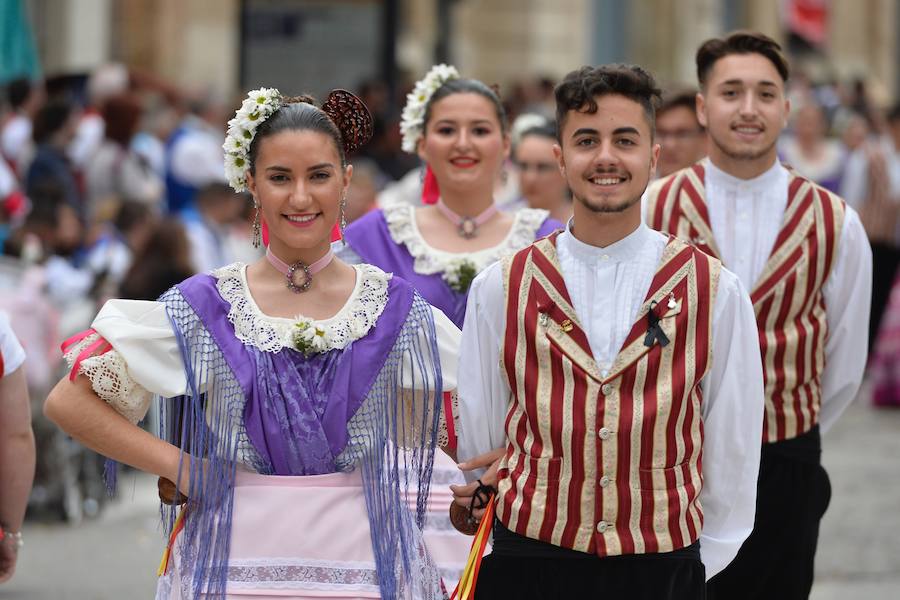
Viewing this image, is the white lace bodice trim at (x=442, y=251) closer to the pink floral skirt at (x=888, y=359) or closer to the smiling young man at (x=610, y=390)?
the smiling young man at (x=610, y=390)

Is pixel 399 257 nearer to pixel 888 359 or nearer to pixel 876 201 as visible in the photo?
pixel 888 359

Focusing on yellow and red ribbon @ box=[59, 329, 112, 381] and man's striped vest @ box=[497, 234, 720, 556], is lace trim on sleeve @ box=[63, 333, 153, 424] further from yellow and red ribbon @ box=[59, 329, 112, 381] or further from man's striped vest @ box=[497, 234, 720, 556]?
man's striped vest @ box=[497, 234, 720, 556]

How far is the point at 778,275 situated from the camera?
5.50 metres

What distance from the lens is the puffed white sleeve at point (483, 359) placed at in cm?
453

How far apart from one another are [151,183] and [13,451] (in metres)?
7.66

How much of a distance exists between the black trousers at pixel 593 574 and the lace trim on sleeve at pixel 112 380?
1.00 metres

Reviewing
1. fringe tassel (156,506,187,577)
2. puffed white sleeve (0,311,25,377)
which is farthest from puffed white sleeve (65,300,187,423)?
puffed white sleeve (0,311,25,377)

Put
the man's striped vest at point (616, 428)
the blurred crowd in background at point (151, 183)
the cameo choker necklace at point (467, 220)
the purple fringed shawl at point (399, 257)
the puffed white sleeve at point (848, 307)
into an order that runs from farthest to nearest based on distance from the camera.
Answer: the blurred crowd in background at point (151, 183)
the cameo choker necklace at point (467, 220)
the purple fringed shawl at point (399, 257)
the puffed white sleeve at point (848, 307)
the man's striped vest at point (616, 428)

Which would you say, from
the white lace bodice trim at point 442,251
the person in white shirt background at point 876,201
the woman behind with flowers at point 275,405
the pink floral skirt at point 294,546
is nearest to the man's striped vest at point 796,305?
the white lace bodice trim at point 442,251

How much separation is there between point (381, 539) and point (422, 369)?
45cm

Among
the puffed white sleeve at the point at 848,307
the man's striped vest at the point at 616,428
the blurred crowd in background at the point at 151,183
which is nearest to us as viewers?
the man's striped vest at the point at 616,428

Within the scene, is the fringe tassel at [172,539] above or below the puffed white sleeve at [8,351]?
below

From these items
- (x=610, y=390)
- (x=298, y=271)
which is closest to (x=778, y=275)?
(x=610, y=390)

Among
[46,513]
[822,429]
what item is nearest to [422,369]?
[822,429]
